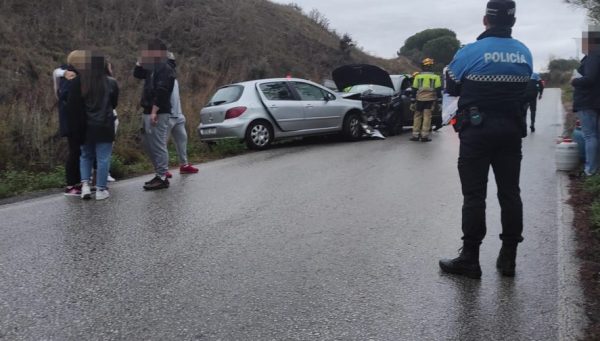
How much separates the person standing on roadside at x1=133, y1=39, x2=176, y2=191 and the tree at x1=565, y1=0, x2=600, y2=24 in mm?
5567

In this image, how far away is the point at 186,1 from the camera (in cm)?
2508

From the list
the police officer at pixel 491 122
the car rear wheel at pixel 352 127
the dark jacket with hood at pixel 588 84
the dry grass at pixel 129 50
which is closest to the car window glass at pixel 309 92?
the car rear wheel at pixel 352 127

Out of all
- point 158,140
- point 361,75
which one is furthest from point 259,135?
point 361,75

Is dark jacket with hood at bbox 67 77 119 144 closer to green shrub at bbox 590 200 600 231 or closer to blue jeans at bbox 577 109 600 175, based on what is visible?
green shrub at bbox 590 200 600 231

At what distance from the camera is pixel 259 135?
12195 millimetres

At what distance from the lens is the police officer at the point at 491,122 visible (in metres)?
4.07

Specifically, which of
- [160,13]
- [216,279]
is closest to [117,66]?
[160,13]

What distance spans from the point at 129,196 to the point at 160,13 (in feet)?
57.3

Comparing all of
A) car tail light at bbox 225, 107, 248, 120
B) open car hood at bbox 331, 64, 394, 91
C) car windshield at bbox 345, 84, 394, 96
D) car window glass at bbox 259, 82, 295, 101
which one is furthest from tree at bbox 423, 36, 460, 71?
car tail light at bbox 225, 107, 248, 120

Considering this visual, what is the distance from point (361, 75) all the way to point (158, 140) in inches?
358

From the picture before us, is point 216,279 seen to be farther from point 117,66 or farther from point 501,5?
point 117,66

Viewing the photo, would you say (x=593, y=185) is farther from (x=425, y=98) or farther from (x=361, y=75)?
(x=361, y=75)

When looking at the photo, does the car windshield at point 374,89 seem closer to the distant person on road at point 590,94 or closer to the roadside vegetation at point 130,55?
the roadside vegetation at point 130,55

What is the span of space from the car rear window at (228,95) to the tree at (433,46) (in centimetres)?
4194
